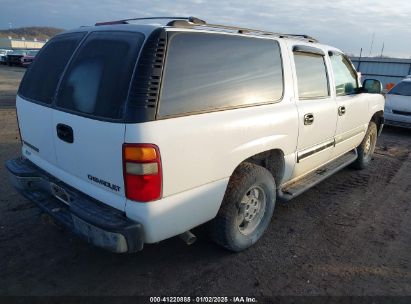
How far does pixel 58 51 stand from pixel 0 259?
75.9 inches

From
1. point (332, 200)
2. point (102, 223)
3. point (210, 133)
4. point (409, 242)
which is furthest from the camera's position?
point (332, 200)

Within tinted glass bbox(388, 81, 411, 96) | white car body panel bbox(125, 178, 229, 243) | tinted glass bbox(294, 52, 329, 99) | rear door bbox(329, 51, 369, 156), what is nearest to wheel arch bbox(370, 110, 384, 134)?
rear door bbox(329, 51, 369, 156)

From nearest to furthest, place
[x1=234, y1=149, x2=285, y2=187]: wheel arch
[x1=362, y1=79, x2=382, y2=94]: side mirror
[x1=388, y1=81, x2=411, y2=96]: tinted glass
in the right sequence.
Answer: [x1=234, y1=149, x2=285, y2=187]: wheel arch → [x1=362, y1=79, x2=382, y2=94]: side mirror → [x1=388, y1=81, x2=411, y2=96]: tinted glass

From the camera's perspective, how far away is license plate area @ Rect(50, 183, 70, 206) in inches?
110

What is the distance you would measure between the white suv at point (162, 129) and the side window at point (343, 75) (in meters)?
0.92

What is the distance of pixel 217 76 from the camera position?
8.93 feet

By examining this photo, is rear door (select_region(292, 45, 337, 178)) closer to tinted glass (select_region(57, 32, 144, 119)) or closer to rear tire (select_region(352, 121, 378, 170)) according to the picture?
rear tire (select_region(352, 121, 378, 170))

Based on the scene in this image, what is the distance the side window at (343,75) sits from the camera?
4.53 metres

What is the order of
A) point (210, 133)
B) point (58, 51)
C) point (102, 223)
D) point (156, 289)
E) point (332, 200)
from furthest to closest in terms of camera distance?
point (332, 200) → point (58, 51) → point (156, 289) → point (210, 133) → point (102, 223)

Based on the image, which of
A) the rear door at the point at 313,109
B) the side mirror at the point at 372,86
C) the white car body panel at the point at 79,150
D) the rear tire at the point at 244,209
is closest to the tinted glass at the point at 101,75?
the white car body panel at the point at 79,150

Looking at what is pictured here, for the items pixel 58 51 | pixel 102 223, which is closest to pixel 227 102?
pixel 102 223

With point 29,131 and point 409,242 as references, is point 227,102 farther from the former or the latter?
point 409,242

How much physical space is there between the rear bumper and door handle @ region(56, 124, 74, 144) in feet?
1.31

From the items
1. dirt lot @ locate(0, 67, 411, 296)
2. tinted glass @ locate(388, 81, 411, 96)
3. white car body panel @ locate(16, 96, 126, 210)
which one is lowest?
dirt lot @ locate(0, 67, 411, 296)
